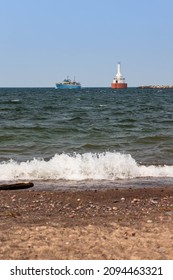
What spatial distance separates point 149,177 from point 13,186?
3944 mm

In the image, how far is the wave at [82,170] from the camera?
40.4 ft

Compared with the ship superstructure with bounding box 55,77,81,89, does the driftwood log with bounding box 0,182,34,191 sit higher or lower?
lower

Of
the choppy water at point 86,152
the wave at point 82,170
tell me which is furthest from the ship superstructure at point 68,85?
the wave at point 82,170

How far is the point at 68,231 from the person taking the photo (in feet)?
22.0

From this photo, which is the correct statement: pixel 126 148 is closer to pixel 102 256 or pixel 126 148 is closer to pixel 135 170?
pixel 135 170

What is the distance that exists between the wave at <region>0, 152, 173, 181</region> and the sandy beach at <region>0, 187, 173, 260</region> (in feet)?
6.62

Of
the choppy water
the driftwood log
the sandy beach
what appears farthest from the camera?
the choppy water

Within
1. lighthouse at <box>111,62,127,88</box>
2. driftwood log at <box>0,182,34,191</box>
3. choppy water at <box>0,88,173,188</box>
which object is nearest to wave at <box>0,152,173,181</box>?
choppy water at <box>0,88,173,188</box>

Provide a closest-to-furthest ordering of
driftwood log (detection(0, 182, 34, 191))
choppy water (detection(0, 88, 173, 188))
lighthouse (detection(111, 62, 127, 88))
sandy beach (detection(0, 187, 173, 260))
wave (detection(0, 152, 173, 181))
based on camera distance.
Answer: sandy beach (detection(0, 187, 173, 260))
driftwood log (detection(0, 182, 34, 191))
wave (detection(0, 152, 173, 181))
choppy water (detection(0, 88, 173, 188))
lighthouse (detection(111, 62, 127, 88))

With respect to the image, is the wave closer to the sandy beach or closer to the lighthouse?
the sandy beach

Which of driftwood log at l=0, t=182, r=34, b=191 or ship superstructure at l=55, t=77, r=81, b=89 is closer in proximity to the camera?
Answer: driftwood log at l=0, t=182, r=34, b=191

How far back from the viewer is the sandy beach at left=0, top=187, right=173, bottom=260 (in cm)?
577

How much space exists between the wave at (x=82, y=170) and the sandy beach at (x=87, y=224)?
6.62 ft

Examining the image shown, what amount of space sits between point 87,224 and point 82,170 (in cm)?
550
